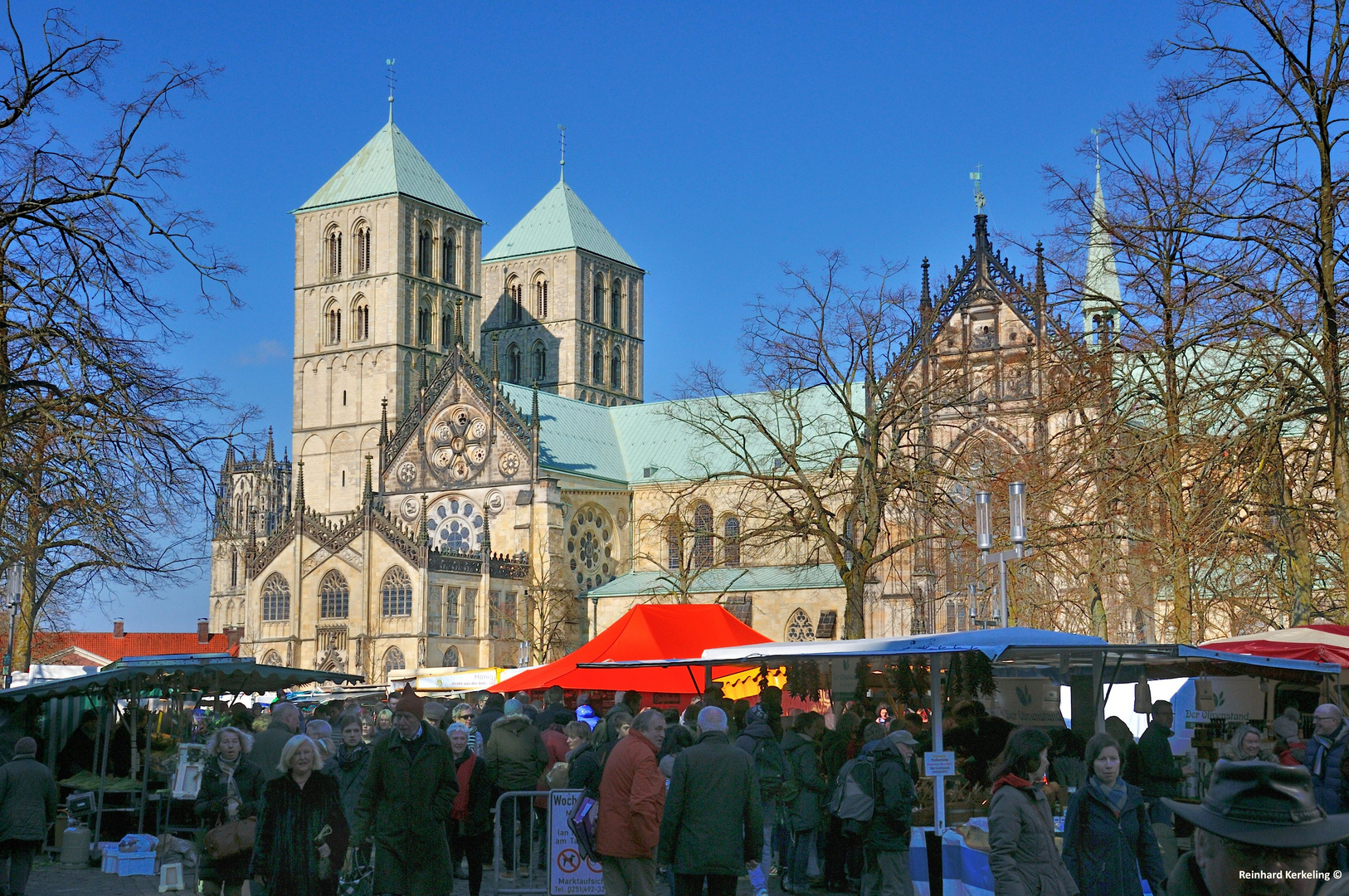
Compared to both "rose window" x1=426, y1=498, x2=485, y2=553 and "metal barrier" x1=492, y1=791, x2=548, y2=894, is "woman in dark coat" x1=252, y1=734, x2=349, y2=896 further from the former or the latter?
"rose window" x1=426, y1=498, x2=485, y2=553

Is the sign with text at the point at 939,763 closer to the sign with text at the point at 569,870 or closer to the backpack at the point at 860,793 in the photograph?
the backpack at the point at 860,793

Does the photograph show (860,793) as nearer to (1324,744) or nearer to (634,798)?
(634,798)

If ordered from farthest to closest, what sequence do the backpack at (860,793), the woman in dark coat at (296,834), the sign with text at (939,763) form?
the sign with text at (939,763) → the backpack at (860,793) → the woman in dark coat at (296,834)

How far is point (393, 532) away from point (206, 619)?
1499 inches

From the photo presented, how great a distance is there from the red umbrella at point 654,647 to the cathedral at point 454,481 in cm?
2019

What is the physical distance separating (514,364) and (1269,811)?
288ft

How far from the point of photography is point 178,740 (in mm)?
21250

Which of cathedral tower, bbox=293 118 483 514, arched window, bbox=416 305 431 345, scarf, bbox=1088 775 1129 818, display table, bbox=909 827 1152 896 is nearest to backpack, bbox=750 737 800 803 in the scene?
display table, bbox=909 827 1152 896

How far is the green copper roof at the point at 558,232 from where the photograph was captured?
9162 centimetres

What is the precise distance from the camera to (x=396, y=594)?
57312 millimetres

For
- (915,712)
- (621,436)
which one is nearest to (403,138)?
(621,436)

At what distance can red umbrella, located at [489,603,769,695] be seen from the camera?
21355mm

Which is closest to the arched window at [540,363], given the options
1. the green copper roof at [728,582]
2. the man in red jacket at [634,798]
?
the green copper roof at [728,582]

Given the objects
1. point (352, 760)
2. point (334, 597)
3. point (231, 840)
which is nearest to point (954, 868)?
point (352, 760)
